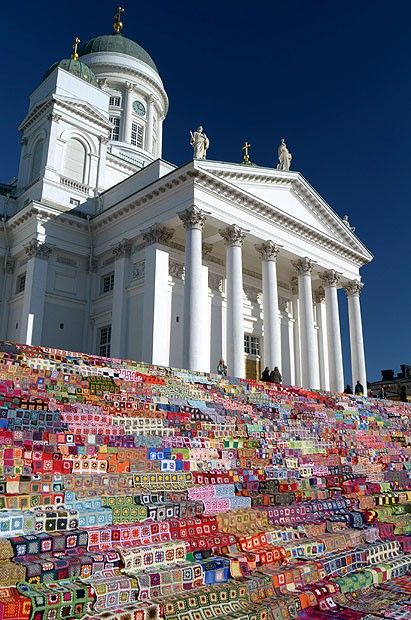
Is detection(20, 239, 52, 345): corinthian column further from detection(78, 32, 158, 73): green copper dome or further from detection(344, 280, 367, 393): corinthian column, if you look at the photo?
detection(78, 32, 158, 73): green copper dome

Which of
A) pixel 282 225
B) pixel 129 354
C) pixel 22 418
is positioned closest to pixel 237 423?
pixel 22 418

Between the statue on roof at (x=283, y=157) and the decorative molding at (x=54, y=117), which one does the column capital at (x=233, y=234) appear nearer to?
the statue on roof at (x=283, y=157)

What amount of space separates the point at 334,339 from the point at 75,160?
17.4 meters

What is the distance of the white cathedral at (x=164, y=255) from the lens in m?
22.0

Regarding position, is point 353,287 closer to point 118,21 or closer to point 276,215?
point 276,215

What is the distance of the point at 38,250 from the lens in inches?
949

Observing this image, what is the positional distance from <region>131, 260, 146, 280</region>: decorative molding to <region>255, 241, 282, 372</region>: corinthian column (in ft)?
18.7

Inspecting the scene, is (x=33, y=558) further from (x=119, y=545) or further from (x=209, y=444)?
(x=209, y=444)

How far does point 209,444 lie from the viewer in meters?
9.56

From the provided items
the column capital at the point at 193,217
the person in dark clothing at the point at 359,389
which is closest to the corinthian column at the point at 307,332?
the person in dark clothing at the point at 359,389

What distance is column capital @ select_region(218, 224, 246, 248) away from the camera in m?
22.8

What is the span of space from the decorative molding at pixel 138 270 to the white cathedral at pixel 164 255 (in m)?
0.07

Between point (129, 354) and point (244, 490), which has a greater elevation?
point (129, 354)

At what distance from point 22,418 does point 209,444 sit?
3.45 m
